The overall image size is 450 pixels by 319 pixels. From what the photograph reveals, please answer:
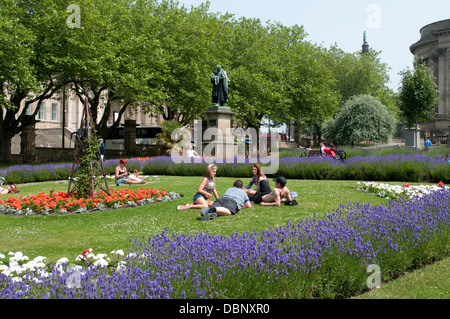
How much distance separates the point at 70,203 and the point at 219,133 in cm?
1255

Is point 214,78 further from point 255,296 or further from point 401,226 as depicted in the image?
point 255,296

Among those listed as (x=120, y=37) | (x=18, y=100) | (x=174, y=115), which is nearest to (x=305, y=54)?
(x=174, y=115)

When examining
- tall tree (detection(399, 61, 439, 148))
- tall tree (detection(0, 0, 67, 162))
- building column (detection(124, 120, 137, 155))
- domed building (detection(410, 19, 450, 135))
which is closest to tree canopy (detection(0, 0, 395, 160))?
tall tree (detection(0, 0, 67, 162))

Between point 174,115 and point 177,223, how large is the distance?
101 feet

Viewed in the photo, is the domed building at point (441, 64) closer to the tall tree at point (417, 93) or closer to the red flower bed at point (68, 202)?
the tall tree at point (417, 93)

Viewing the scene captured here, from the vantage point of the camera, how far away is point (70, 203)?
9.79 metres

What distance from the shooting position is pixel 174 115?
38.3 meters

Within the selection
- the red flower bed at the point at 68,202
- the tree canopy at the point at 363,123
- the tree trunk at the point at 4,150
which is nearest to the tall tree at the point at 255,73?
the tree canopy at the point at 363,123

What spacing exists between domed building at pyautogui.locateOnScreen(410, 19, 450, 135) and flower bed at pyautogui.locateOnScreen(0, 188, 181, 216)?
5992 centimetres

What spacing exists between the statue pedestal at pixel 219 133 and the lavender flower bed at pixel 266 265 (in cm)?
1573

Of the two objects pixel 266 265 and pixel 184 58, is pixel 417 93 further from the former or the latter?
pixel 266 265

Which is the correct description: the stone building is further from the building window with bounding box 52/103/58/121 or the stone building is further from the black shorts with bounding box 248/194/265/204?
the black shorts with bounding box 248/194/265/204

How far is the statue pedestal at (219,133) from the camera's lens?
21609mm

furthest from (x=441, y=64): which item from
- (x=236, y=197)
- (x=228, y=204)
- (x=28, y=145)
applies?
(x=228, y=204)
